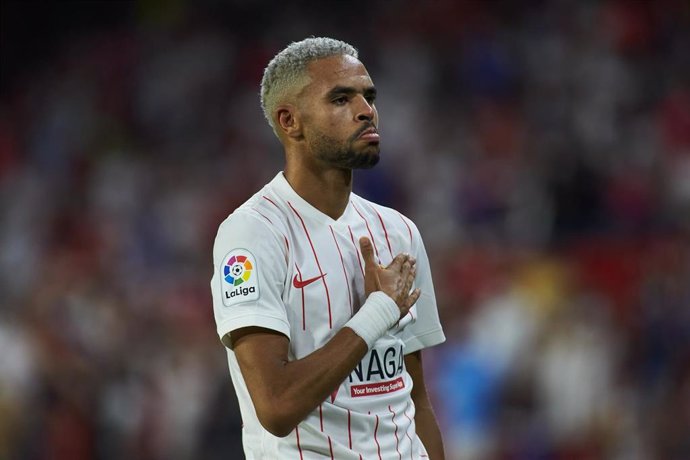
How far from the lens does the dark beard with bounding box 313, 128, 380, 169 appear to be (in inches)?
125

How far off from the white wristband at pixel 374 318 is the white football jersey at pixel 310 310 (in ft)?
0.41

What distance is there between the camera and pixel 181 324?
8.52 metres

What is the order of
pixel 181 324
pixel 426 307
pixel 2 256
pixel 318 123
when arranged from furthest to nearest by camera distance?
pixel 2 256, pixel 181 324, pixel 426 307, pixel 318 123

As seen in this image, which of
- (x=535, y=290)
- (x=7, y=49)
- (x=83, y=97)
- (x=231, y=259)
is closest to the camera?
(x=231, y=259)

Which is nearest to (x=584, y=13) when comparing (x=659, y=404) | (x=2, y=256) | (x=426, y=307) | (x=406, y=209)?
(x=406, y=209)

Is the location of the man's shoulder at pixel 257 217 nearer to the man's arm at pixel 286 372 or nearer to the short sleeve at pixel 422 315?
the man's arm at pixel 286 372

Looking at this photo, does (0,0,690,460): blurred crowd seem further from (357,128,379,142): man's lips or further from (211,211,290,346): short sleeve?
(211,211,290,346): short sleeve

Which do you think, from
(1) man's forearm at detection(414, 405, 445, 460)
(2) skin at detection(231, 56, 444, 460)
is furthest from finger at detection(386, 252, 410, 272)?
(1) man's forearm at detection(414, 405, 445, 460)

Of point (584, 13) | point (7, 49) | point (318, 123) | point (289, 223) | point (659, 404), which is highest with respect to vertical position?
point (7, 49)

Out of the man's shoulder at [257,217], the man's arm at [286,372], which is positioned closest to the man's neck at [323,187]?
the man's shoulder at [257,217]

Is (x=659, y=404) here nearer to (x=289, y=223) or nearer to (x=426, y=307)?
(x=426, y=307)

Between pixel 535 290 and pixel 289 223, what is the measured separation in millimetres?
4989

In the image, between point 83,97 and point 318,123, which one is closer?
point 318,123

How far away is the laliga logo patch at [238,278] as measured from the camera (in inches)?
116
